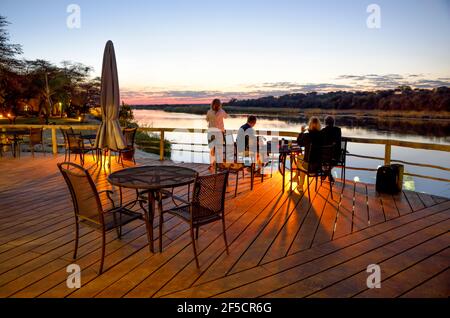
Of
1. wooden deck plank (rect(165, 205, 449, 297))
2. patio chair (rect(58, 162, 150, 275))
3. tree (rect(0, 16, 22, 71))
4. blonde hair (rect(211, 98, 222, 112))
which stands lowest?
wooden deck plank (rect(165, 205, 449, 297))

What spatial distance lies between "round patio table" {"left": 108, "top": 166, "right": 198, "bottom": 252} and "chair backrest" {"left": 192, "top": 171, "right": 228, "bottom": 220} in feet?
1.25

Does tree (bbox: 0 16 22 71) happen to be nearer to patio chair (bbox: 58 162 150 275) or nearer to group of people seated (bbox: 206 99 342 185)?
group of people seated (bbox: 206 99 342 185)

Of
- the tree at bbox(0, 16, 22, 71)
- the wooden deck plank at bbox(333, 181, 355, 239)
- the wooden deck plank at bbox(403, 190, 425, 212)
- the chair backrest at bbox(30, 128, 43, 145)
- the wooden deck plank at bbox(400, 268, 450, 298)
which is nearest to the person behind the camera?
the wooden deck plank at bbox(400, 268, 450, 298)

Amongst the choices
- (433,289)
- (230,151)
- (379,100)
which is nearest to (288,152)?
(230,151)

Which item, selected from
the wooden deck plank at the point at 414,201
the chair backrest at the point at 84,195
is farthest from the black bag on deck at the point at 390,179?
the chair backrest at the point at 84,195

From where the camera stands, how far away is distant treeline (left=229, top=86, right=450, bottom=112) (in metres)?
12.2

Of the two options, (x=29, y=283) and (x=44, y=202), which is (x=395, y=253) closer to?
(x=29, y=283)

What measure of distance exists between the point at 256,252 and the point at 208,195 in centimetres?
75

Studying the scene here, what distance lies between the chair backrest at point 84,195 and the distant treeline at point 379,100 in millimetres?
9054

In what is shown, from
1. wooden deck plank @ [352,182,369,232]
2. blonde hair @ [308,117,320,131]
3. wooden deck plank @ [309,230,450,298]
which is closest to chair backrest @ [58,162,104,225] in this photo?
wooden deck plank @ [309,230,450,298]
